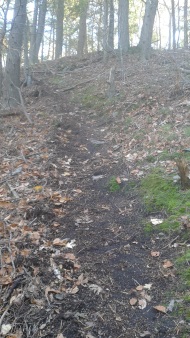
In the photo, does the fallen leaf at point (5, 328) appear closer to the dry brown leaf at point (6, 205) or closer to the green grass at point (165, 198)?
the green grass at point (165, 198)

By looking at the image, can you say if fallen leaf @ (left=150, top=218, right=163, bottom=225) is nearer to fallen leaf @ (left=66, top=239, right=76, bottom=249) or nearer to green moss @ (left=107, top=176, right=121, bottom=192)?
fallen leaf @ (left=66, top=239, right=76, bottom=249)

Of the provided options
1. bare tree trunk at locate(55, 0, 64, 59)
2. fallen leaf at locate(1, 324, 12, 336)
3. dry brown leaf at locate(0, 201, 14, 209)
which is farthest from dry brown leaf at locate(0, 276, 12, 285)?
bare tree trunk at locate(55, 0, 64, 59)

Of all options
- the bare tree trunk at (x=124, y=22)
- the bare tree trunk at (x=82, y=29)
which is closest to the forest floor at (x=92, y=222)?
the bare tree trunk at (x=124, y=22)

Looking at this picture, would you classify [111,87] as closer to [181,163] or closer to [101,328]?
[181,163]

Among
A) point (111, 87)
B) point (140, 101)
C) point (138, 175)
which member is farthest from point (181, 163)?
point (111, 87)

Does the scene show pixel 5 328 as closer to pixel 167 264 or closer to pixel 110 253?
pixel 110 253

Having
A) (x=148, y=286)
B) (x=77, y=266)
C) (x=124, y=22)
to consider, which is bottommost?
(x=148, y=286)

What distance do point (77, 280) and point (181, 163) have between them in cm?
240

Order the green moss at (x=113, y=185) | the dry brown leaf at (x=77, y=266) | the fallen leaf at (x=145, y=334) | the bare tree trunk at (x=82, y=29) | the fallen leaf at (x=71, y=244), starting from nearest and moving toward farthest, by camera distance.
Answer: the fallen leaf at (x=145, y=334)
the dry brown leaf at (x=77, y=266)
the fallen leaf at (x=71, y=244)
the green moss at (x=113, y=185)
the bare tree trunk at (x=82, y=29)

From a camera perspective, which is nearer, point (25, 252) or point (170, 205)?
point (25, 252)

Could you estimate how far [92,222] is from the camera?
4.95 m

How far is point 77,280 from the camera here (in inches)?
148

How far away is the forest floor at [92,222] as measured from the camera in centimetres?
326

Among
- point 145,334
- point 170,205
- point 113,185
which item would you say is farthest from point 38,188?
point 145,334
